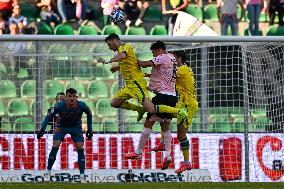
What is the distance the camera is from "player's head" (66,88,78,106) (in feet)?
62.1

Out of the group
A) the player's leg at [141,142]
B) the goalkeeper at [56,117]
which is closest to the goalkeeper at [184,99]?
the player's leg at [141,142]

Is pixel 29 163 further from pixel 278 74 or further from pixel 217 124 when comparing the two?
pixel 278 74

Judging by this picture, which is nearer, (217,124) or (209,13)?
(217,124)

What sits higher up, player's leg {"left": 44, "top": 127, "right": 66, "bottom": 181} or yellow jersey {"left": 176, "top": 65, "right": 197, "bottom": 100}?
yellow jersey {"left": 176, "top": 65, "right": 197, "bottom": 100}

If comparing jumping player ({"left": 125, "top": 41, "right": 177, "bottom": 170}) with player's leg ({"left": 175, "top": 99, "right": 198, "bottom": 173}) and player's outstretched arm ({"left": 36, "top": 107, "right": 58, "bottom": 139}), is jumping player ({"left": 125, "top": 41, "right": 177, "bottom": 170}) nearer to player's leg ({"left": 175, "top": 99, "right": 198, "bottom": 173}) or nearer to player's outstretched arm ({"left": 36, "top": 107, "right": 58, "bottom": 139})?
player's leg ({"left": 175, "top": 99, "right": 198, "bottom": 173})

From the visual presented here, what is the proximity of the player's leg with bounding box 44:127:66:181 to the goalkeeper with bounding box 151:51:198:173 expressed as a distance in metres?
2.51

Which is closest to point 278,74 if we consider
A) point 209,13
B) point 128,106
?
point 128,106

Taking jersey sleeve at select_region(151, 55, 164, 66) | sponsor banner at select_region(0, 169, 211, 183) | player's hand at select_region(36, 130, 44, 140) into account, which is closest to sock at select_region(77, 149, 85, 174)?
sponsor banner at select_region(0, 169, 211, 183)

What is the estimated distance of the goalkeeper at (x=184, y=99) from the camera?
55.3 feet

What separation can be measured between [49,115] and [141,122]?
1.92m

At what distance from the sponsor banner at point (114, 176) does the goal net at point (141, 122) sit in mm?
18

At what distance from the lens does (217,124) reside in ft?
64.6

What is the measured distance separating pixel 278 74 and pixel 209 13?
6.09 m

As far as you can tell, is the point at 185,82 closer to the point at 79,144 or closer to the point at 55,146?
the point at 79,144
